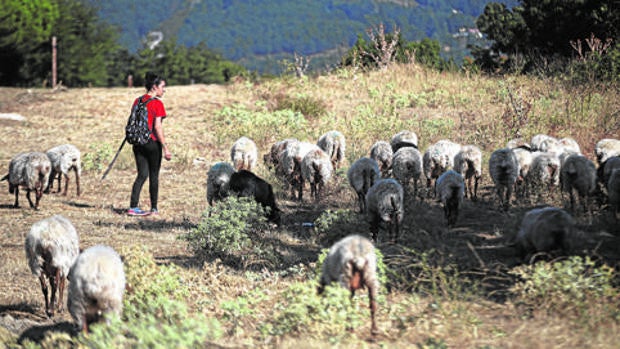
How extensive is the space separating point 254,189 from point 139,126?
2.03m

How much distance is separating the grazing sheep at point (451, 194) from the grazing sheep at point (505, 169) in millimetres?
897

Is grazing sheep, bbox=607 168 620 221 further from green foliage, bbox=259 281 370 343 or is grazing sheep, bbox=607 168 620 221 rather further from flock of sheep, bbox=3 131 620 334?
green foliage, bbox=259 281 370 343

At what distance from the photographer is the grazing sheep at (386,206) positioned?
29.2 ft

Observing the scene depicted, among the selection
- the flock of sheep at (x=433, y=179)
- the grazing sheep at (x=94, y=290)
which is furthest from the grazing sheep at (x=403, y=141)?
the grazing sheep at (x=94, y=290)

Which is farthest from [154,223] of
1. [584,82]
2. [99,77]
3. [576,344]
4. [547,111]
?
[99,77]

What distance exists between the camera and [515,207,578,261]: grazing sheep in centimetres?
693

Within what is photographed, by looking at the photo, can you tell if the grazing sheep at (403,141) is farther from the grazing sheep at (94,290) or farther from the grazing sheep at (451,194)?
the grazing sheep at (94,290)

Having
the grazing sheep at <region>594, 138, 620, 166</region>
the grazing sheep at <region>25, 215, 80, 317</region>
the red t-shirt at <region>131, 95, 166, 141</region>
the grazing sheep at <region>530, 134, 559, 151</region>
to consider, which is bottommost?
the grazing sheep at <region>25, 215, 80, 317</region>

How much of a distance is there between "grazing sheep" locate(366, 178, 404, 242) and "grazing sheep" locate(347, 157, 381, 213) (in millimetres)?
1592

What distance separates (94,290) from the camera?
18.6 feet

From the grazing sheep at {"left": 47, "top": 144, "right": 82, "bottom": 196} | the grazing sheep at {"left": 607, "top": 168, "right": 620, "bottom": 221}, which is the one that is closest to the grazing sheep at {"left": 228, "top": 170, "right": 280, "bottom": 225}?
the grazing sheep at {"left": 47, "top": 144, "right": 82, "bottom": 196}

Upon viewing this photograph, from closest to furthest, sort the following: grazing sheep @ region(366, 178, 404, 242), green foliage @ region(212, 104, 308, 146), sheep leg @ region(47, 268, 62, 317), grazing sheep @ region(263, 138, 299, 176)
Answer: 1. sheep leg @ region(47, 268, 62, 317)
2. grazing sheep @ region(366, 178, 404, 242)
3. grazing sheep @ region(263, 138, 299, 176)
4. green foliage @ region(212, 104, 308, 146)

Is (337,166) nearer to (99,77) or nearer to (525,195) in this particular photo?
(525,195)

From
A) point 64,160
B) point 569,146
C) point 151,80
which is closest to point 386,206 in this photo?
point 151,80
